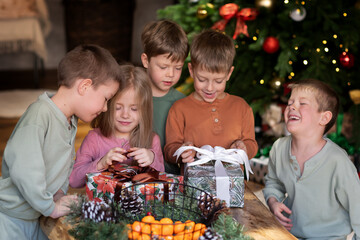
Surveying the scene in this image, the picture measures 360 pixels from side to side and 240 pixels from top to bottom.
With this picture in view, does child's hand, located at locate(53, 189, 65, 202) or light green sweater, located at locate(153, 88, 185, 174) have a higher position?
light green sweater, located at locate(153, 88, 185, 174)

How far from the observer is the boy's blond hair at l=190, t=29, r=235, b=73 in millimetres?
1912

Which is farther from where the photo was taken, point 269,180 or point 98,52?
point 269,180

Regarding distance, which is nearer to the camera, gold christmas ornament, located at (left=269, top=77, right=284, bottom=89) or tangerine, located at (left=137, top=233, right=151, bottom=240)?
tangerine, located at (left=137, top=233, right=151, bottom=240)

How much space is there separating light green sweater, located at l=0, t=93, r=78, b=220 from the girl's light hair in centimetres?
18

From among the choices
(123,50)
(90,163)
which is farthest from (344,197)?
(123,50)

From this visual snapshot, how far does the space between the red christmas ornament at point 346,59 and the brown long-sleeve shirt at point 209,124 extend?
1.12 meters

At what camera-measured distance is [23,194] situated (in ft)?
4.95

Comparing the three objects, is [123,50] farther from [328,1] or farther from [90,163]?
[90,163]

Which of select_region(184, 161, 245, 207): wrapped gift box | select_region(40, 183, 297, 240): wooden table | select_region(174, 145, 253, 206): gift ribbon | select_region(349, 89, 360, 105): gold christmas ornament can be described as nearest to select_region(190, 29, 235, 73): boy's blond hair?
select_region(174, 145, 253, 206): gift ribbon

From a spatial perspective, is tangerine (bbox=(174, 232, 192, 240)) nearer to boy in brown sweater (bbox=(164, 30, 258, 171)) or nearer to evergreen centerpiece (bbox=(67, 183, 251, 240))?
evergreen centerpiece (bbox=(67, 183, 251, 240))

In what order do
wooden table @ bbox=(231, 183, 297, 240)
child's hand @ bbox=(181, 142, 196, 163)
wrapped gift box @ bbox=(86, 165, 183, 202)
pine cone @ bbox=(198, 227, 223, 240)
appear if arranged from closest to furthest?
pine cone @ bbox=(198, 227, 223, 240), wooden table @ bbox=(231, 183, 297, 240), wrapped gift box @ bbox=(86, 165, 183, 202), child's hand @ bbox=(181, 142, 196, 163)

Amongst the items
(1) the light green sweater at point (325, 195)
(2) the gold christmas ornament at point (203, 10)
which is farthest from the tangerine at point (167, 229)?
(2) the gold christmas ornament at point (203, 10)

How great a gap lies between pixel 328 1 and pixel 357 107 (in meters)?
0.68

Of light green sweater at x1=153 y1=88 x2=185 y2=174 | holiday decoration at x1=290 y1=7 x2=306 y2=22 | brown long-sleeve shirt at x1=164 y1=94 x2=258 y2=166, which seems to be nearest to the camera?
brown long-sleeve shirt at x1=164 y1=94 x2=258 y2=166
